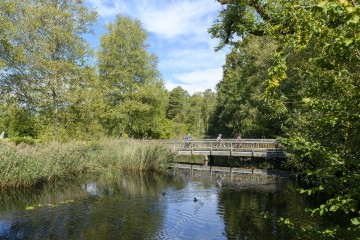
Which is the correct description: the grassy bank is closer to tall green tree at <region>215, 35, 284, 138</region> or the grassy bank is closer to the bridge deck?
the bridge deck

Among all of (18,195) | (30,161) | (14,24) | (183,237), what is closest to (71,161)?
(30,161)

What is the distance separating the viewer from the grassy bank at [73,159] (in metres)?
14.1

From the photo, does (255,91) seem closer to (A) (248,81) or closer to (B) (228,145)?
(A) (248,81)

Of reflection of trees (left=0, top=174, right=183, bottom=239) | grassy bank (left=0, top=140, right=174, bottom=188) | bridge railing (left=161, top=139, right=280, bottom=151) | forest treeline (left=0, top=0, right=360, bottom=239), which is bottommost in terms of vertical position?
reflection of trees (left=0, top=174, right=183, bottom=239)

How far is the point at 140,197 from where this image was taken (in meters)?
13.6

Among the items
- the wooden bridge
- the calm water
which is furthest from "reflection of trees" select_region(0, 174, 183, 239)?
the wooden bridge

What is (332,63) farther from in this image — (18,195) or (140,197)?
(18,195)

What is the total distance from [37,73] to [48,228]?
42.2 ft

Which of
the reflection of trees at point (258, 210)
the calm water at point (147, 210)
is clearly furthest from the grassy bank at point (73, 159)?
the reflection of trees at point (258, 210)

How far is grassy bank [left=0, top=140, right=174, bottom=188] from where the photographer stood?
46.2 ft

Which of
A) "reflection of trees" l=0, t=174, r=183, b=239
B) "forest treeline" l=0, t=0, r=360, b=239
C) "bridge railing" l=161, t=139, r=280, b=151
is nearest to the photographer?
"forest treeline" l=0, t=0, r=360, b=239

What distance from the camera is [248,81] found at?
101 ft

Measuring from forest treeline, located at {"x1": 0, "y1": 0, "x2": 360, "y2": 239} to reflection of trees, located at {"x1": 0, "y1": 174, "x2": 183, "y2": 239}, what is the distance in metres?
5.08

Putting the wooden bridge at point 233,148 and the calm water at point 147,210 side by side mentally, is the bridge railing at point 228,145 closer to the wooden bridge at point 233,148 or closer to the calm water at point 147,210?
the wooden bridge at point 233,148
